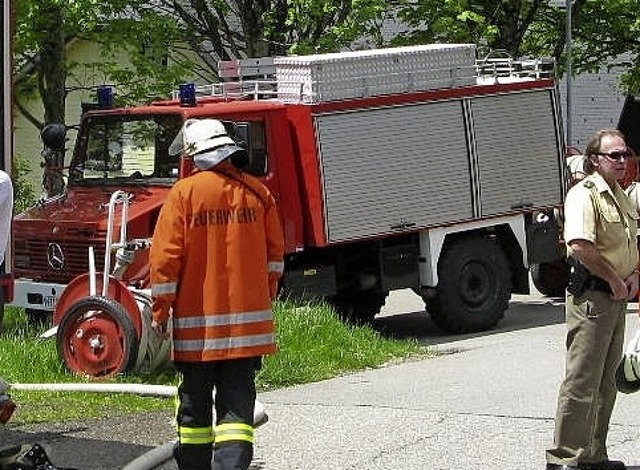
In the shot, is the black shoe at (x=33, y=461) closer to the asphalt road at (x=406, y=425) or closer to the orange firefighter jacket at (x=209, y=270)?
the orange firefighter jacket at (x=209, y=270)

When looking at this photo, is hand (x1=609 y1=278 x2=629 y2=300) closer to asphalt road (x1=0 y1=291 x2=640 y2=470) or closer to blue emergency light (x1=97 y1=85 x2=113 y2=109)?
asphalt road (x1=0 y1=291 x2=640 y2=470)

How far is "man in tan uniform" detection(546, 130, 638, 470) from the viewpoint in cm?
679

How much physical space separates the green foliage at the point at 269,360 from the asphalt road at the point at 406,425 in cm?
26

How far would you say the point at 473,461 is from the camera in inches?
302

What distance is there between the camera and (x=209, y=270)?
6.24m

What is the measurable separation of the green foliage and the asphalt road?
0.26 meters

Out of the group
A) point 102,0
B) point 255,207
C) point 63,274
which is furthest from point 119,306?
point 102,0

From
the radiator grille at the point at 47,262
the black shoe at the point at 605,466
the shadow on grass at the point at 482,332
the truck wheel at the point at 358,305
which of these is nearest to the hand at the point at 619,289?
the black shoe at the point at 605,466

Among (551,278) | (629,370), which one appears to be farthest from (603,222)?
(551,278)

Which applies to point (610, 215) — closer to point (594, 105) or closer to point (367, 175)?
point (367, 175)

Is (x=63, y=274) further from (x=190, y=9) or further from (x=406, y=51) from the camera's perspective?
(x=190, y=9)

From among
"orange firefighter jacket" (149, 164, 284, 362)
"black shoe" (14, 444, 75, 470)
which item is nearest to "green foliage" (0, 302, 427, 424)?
"black shoe" (14, 444, 75, 470)

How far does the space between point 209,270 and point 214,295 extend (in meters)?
0.11

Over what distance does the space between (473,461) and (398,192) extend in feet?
19.7
